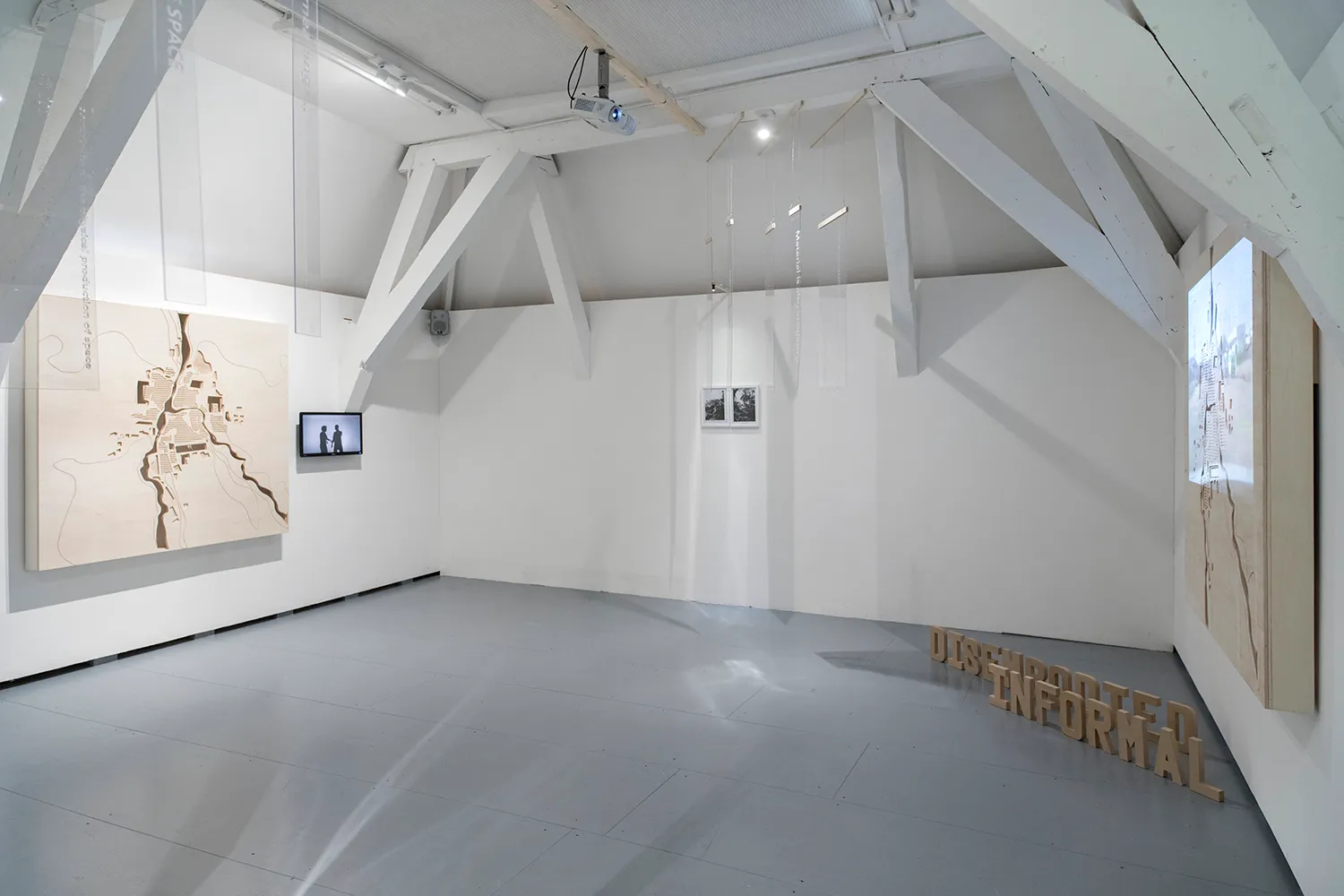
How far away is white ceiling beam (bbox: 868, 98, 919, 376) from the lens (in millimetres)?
5426

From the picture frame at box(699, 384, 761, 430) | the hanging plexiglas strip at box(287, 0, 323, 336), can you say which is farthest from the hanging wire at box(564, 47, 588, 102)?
the picture frame at box(699, 384, 761, 430)

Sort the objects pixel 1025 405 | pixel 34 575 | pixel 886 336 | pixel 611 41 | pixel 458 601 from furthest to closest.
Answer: pixel 458 601 → pixel 886 336 → pixel 1025 405 → pixel 34 575 → pixel 611 41

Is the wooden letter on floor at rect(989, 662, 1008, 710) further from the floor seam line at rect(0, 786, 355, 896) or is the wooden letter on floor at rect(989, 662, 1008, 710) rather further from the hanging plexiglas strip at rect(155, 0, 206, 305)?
the hanging plexiglas strip at rect(155, 0, 206, 305)

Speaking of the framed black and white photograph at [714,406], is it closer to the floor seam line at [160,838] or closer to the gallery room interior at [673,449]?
the gallery room interior at [673,449]

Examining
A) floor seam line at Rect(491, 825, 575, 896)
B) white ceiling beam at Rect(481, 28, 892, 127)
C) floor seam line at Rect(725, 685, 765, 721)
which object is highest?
white ceiling beam at Rect(481, 28, 892, 127)

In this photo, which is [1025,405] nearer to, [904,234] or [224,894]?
[904,234]

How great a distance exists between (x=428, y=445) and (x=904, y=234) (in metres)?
5.48

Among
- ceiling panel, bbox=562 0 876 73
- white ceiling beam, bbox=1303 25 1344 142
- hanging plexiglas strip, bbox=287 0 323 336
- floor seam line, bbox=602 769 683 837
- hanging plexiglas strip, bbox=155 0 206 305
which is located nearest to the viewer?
white ceiling beam, bbox=1303 25 1344 142

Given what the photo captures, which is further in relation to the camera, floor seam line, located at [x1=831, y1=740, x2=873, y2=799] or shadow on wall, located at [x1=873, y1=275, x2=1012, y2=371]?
shadow on wall, located at [x1=873, y1=275, x2=1012, y2=371]

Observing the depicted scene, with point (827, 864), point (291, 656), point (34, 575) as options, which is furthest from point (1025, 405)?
point (34, 575)

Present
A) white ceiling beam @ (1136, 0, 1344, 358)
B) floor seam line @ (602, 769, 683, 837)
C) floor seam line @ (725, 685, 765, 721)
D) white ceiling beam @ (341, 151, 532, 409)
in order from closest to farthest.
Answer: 1. white ceiling beam @ (1136, 0, 1344, 358)
2. floor seam line @ (602, 769, 683, 837)
3. floor seam line @ (725, 685, 765, 721)
4. white ceiling beam @ (341, 151, 532, 409)

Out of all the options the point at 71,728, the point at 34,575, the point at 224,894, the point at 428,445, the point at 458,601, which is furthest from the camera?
the point at 428,445

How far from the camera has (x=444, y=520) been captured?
8875 millimetres

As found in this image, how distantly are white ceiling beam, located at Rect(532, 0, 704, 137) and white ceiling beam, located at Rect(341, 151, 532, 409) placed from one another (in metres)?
1.43
